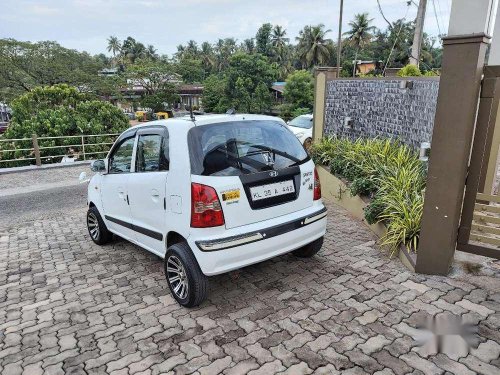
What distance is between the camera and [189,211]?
280 centimetres

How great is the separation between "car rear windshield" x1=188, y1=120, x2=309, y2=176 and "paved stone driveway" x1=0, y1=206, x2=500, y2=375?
1.17 m

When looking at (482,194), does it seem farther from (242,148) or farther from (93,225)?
(93,225)

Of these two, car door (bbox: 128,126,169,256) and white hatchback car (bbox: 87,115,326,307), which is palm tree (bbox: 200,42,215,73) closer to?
car door (bbox: 128,126,169,256)

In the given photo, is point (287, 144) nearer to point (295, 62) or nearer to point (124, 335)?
point (124, 335)

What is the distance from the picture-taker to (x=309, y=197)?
331 cm

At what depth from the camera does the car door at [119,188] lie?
3777 millimetres

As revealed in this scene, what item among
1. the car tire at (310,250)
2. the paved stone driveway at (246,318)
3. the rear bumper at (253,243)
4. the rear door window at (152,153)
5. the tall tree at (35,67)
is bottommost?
the paved stone driveway at (246,318)

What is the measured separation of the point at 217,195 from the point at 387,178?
3019 mm

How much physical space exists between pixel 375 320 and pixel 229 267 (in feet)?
3.93

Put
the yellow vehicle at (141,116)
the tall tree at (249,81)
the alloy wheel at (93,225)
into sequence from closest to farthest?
the alloy wheel at (93,225) → the tall tree at (249,81) → the yellow vehicle at (141,116)

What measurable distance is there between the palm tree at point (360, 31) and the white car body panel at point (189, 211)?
1684 inches

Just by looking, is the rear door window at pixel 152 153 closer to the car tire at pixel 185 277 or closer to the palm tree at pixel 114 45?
the car tire at pixel 185 277

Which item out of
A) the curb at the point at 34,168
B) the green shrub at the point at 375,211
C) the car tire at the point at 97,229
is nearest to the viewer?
the green shrub at the point at 375,211

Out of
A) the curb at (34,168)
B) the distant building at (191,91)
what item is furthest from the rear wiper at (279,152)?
the distant building at (191,91)
